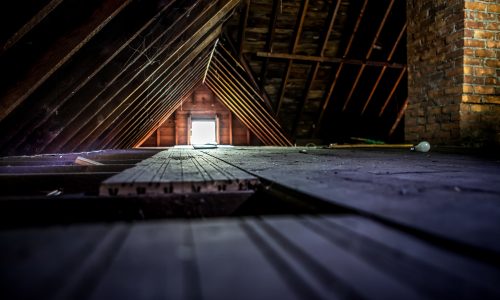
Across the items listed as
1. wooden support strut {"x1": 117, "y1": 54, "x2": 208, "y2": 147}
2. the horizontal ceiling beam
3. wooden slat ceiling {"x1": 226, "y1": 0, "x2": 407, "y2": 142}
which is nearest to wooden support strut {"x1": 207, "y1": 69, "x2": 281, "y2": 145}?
wooden support strut {"x1": 117, "y1": 54, "x2": 208, "y2": 147}

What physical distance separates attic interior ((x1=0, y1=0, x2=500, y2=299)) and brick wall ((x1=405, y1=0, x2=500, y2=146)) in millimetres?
15

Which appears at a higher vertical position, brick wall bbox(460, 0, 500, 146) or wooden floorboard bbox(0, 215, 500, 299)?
brick wall bbox(460, 0, 500, 146)

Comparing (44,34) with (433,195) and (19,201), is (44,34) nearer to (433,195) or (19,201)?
(19,201)

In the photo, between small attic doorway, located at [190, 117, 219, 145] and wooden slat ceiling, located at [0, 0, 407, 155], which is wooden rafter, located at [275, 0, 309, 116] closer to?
wooden slat ceiling, located at [0, 0, 407, 155]

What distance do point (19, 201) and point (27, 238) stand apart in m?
0.95

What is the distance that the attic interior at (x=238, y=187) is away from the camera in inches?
18.8

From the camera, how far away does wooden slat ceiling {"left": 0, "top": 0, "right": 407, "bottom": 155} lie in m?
2.00

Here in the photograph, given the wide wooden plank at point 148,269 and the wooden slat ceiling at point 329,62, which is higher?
the wooden slat ceiling at point 329,62

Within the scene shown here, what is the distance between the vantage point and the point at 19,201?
4.61 ft

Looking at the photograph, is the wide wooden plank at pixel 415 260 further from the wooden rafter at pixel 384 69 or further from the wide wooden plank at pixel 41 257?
the wooden rafter at pixel 384 69

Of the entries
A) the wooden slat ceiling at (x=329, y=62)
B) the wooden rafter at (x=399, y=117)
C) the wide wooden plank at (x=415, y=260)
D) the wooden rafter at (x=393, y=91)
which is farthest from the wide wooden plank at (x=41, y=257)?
the wooden rafter at (x=399, y=117)

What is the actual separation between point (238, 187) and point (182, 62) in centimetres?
418

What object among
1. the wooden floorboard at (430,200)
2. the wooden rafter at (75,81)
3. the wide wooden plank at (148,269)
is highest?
the wooden rafter at (75,81)

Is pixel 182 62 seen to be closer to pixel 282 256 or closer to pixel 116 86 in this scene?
pixel 116 86
